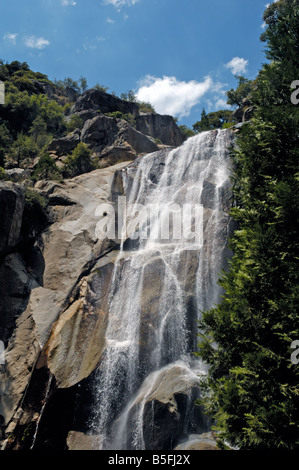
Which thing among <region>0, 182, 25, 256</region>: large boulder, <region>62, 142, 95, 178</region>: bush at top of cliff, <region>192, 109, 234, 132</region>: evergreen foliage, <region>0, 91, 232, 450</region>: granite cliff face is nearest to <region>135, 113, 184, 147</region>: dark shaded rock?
<region>192, 109, 234, 132</region>: evergreen foliage

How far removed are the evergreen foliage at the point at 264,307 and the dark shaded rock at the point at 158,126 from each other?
4081 cm

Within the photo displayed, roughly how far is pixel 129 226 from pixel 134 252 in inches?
113

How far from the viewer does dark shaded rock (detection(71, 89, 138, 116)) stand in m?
50.6

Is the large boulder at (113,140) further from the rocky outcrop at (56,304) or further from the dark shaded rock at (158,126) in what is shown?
the dark shaded rock at (158,126)

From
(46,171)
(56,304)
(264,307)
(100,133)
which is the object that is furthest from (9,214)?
(100,133)

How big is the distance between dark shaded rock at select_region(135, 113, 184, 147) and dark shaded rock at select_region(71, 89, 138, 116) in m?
2.20

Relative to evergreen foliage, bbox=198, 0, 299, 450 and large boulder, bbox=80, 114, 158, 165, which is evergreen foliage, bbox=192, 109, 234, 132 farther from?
evergreen foliage, bbox=198, 0, 299, 450

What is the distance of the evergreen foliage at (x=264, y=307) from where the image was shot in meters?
8.70

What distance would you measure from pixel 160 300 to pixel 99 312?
3.66m

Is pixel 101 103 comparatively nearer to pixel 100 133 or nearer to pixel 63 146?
pixel 100 133

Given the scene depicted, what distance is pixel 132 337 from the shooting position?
668 inches

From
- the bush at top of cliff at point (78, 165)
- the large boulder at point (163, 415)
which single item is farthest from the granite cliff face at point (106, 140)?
the large boulder at point (163, 415)
